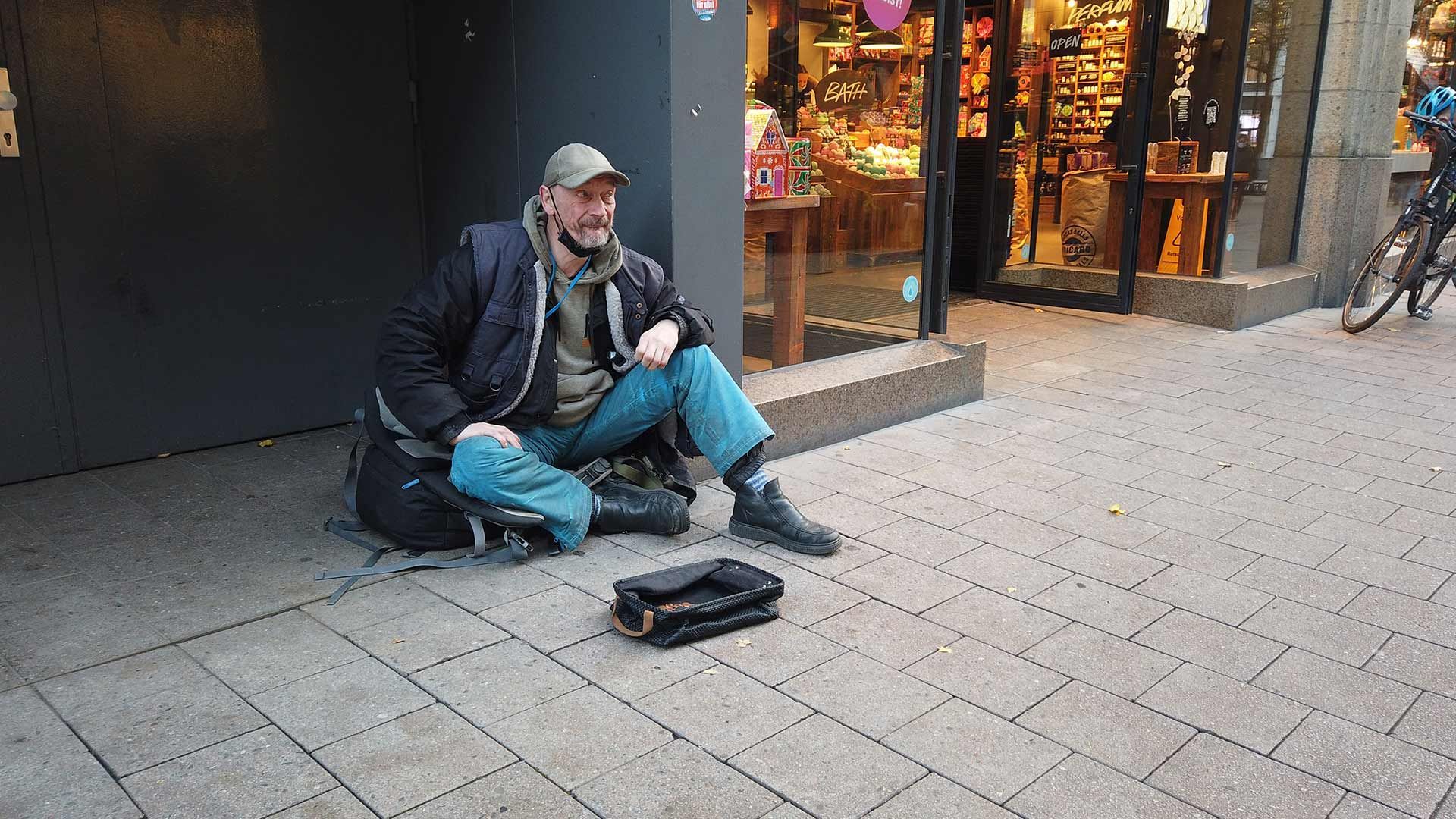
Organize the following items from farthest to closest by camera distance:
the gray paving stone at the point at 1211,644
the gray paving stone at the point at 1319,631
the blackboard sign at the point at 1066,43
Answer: the blackboard sign at the point at 1066,43 → the gray paving stone at the point at 1319,631 → the gray paving stone at the point at 1211,644

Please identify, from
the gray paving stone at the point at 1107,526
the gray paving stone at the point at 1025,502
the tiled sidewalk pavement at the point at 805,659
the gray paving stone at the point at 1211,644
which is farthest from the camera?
the gray paving stone at the point at 1025,502

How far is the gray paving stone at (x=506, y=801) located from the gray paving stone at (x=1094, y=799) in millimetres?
975

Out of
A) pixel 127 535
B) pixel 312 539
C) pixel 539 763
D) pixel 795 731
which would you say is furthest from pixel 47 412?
pixel 795 731

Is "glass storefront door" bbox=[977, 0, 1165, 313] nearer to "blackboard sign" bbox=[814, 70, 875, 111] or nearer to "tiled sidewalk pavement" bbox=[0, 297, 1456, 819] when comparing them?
"blackboard sign" bbox=[814, 70, 875, 111]

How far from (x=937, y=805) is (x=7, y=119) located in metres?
4.08

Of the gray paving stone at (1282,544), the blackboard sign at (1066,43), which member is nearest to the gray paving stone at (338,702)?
the gray paving stone at (1282,544)

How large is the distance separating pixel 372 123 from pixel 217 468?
169cm

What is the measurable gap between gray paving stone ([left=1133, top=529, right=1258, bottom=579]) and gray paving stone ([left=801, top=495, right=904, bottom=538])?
0.93 meters

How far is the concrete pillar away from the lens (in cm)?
910

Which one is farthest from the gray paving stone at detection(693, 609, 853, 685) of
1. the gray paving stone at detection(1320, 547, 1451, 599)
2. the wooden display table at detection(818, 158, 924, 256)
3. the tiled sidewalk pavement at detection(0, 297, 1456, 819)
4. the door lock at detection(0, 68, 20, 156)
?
the door lock at detection(0, 68, 20, 156)

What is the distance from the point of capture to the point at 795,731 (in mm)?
2707

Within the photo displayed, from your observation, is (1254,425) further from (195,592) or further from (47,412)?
(47,412)

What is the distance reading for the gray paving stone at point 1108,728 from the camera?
2.63 meters

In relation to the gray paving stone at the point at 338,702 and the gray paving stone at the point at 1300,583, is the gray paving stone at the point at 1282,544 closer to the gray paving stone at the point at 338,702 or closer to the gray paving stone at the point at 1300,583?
the gray paving stone at the point at 1300,583
